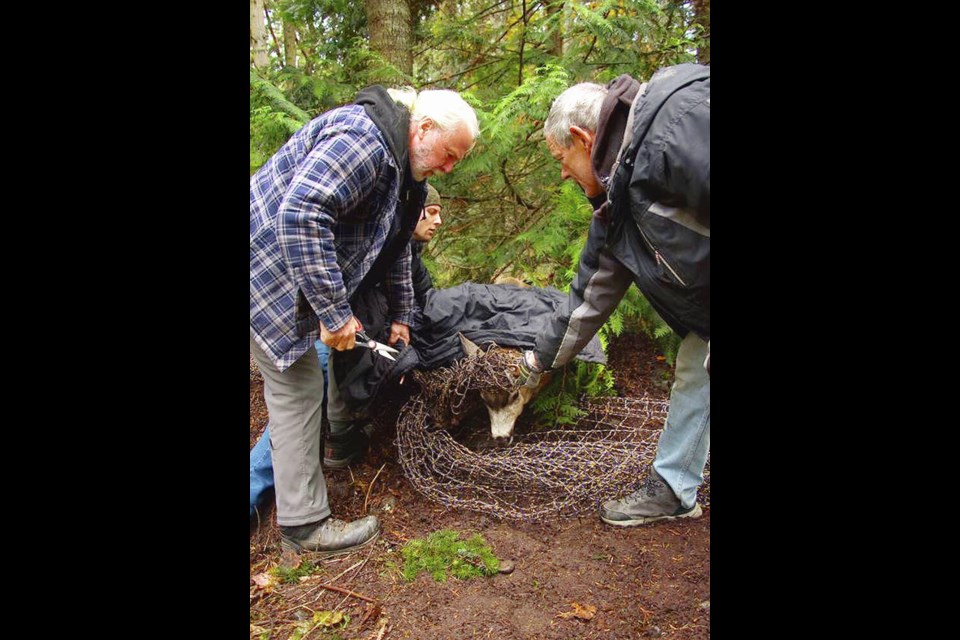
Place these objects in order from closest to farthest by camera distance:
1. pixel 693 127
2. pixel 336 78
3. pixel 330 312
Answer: pixel 693 127 → pixel 330 312 → pixel 336 78

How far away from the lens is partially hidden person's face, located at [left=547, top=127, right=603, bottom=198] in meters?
2.49

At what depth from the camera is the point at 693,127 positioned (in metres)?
1.94

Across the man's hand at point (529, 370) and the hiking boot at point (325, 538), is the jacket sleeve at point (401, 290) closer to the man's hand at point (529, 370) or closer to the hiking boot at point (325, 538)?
the man's hand at point (529, 370)

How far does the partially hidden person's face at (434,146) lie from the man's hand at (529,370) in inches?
43.6

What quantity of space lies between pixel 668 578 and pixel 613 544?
32 centimetres

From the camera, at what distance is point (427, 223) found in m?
3.85

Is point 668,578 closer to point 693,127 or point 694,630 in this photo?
point 694,630

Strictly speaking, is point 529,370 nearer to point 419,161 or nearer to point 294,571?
point 419,161

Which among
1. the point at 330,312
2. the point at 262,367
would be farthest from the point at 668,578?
the point at 262,367

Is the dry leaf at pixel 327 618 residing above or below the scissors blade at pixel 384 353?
below

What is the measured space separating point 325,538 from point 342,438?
82cm

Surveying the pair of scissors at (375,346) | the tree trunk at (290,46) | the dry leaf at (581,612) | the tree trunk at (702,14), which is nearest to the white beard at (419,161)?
the pair of scissors at (375,346)

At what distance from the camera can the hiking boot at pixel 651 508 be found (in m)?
2.99

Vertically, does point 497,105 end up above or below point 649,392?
above
